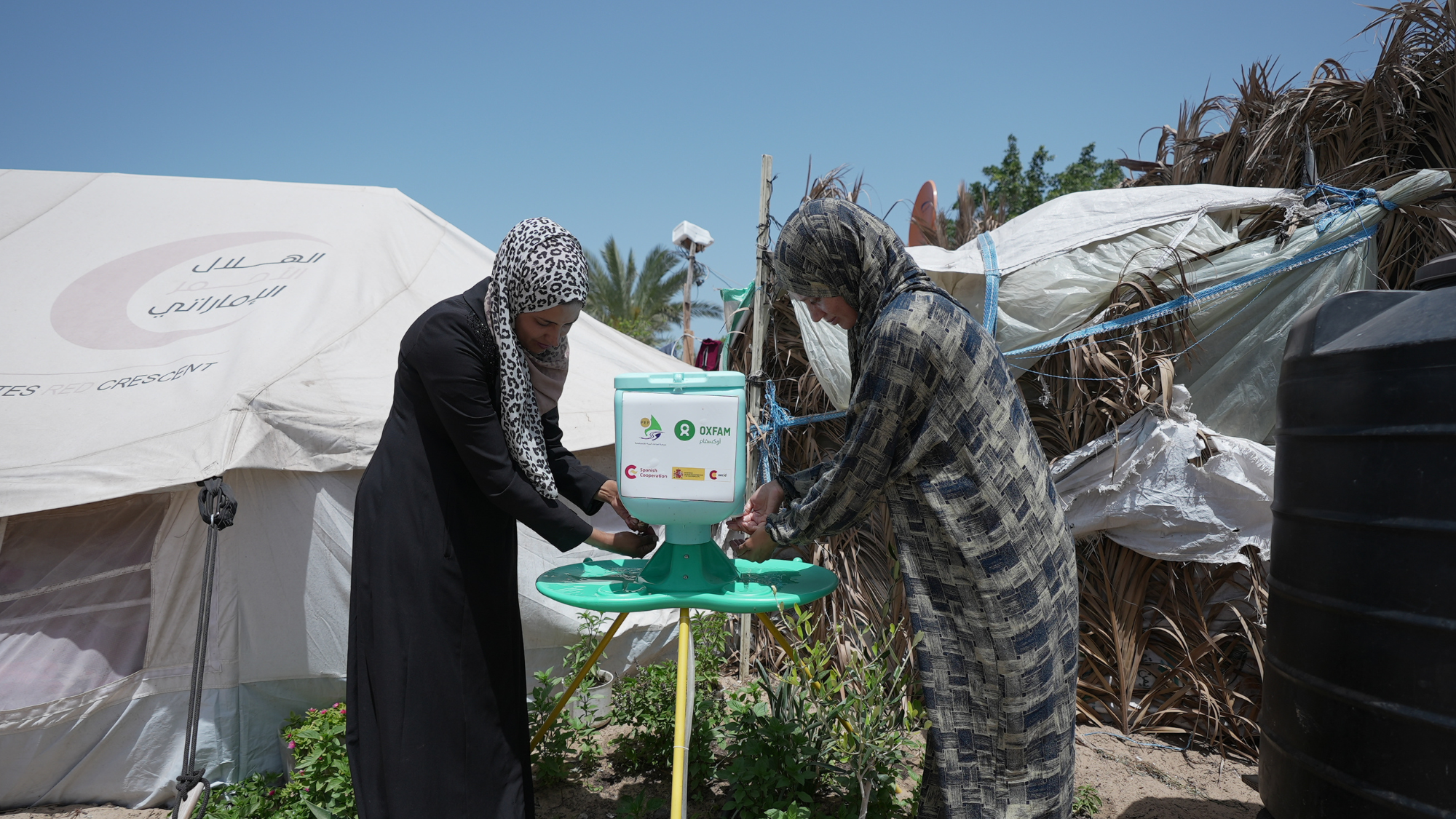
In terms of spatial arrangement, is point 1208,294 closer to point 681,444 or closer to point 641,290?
point 681,444

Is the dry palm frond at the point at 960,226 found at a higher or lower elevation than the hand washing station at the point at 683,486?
higher

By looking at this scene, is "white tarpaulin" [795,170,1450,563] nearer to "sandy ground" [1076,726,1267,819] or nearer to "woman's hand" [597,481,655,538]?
"sandy ground" [1076,726,1267,819]

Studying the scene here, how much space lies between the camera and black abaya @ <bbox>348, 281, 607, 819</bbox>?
5.77 ft

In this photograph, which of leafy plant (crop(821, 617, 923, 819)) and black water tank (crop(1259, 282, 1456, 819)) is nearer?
black water tank (crop(1259, 282, 1456, 819))

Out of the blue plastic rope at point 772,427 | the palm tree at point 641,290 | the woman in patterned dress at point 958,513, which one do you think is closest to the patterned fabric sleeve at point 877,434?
the woman in patterned dress at point 958,513

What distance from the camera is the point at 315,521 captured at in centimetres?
303

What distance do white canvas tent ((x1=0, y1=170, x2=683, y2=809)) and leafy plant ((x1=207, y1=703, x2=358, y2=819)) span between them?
0.26 meters

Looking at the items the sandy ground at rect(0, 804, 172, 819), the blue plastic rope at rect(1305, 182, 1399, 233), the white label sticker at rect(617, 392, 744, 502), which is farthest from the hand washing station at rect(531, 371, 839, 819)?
the blue plastic rope at rect(1305, 182, 1399, 233)

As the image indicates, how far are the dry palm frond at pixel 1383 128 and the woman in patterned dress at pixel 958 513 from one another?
2.55 meters

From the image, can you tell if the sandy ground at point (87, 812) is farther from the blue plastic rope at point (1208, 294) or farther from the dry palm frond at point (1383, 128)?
the dry palm frond at point (1383, 128)

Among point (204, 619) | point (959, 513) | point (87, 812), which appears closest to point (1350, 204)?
point (959, 513)

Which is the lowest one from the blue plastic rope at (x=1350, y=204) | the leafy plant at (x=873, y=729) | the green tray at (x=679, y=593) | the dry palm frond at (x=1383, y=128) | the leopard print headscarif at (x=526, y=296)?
the leafy plant at (x=873, y=729)

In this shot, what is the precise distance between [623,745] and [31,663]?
2.11m

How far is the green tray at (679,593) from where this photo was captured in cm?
174
